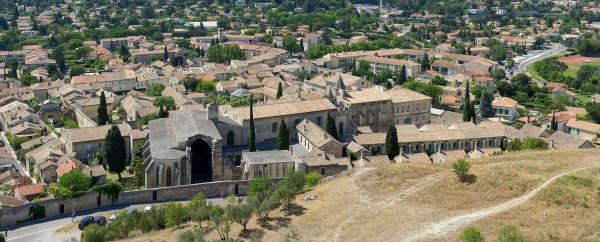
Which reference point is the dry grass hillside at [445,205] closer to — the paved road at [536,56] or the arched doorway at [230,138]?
A: the arched doorway at [230,138]

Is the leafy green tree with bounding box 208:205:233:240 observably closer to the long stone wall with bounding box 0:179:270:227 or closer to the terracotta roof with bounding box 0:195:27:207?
the long stone wall with bounding box 0:179:270:227

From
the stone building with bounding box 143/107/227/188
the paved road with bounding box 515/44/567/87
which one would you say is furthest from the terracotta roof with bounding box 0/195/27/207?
the paved road with bounding box 515/44/567/87

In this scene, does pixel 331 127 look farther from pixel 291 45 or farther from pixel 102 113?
pixel 291 45

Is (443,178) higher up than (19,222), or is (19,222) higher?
(443,178)

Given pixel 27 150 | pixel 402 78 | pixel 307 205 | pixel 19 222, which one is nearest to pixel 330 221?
pixel 307 205

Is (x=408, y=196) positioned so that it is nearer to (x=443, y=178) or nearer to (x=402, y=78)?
(x=443, y=178)
